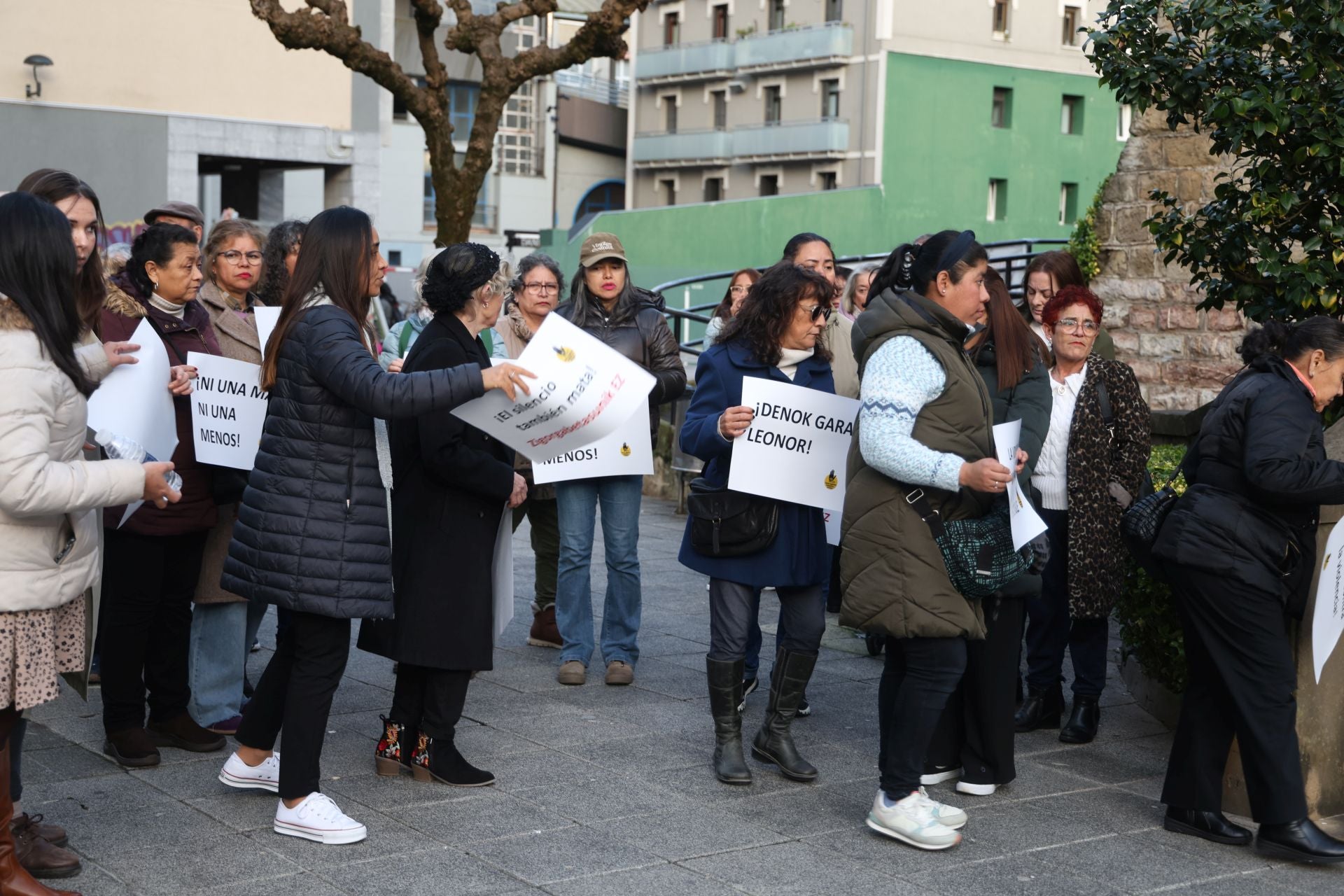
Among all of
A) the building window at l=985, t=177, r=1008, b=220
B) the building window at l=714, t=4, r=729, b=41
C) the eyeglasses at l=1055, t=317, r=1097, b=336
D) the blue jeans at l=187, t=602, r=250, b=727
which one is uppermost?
the building window at l=714, t=4, r=729, b=41

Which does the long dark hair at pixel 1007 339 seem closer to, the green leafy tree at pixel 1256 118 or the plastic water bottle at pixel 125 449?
the green leafy tree at pixel 1256 118

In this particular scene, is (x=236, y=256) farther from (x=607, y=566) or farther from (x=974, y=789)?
(x=974, y=789)

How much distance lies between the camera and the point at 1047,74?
5178cm

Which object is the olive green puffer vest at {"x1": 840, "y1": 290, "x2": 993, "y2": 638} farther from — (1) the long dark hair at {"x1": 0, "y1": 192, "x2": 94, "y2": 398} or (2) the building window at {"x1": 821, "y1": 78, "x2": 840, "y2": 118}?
(2) the building window at {"x1": 821, "y1": 78, "x2": 840, "y2": 118}

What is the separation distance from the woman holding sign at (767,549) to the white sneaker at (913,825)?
0.71 meters

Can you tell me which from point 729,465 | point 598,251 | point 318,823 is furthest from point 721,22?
point 318,823

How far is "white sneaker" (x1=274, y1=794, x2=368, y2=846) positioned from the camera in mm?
4887

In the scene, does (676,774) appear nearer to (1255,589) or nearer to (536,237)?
(1255,589)

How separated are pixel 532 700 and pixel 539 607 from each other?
51.6 inches

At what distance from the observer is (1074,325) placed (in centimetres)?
642

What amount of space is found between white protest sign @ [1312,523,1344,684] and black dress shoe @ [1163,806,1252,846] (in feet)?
1.97

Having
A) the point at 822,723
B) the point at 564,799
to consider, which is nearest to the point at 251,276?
the point at 564,799

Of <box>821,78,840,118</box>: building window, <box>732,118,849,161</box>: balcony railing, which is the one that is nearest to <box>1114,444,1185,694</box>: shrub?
<box>732,118,849,161</box>: balcony railing

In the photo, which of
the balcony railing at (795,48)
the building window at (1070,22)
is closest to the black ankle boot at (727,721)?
the balcony railing at (795,48)
